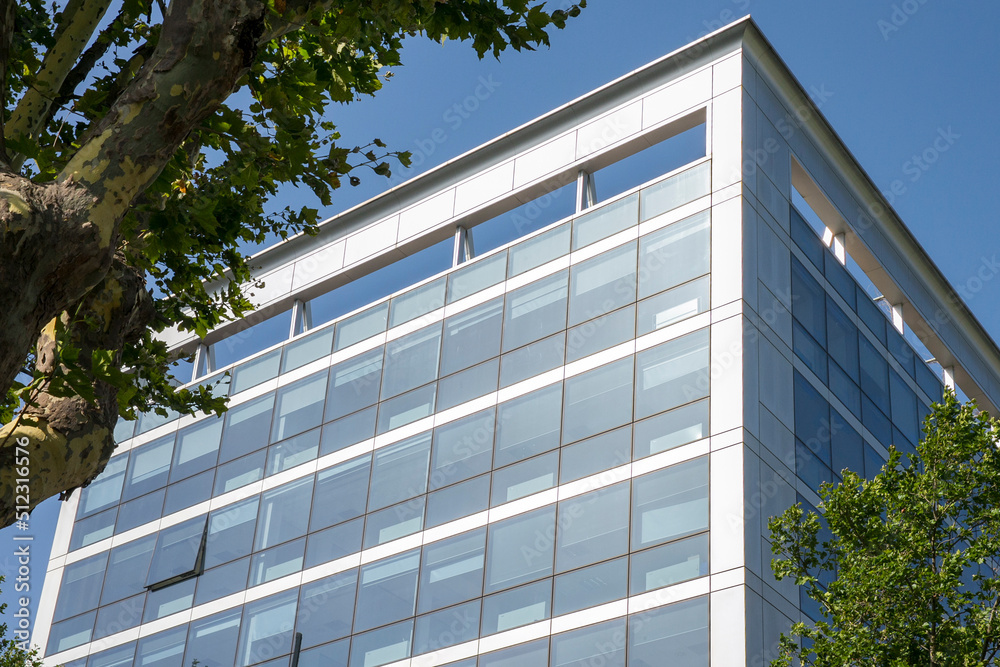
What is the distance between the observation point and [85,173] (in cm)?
598

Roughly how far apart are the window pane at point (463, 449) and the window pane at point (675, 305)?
161 inches

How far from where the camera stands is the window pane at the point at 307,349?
1257 inches

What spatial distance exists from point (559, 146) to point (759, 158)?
5144mm

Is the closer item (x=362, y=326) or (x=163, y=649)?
(x=163, y=649)

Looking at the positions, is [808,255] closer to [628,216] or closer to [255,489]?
[628,216]

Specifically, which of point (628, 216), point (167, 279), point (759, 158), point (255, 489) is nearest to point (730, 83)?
point (759, 158)

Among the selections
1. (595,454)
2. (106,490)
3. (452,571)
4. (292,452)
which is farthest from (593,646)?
(106,490)

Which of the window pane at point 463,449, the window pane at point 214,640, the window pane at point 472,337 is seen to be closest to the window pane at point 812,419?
the window pane at point 463,449

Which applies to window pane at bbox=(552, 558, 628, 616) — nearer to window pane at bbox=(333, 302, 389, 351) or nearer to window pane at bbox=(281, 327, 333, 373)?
window pane at bbox=(333, 302, 389, 351)

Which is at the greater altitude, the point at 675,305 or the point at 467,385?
the point at 675,305

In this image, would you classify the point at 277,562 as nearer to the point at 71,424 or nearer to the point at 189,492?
the point at 189,492

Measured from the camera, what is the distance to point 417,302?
3036 centimetres

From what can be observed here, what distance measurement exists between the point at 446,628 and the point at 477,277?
28.6ft

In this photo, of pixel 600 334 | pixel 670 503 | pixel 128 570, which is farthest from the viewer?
pixel 128 570
